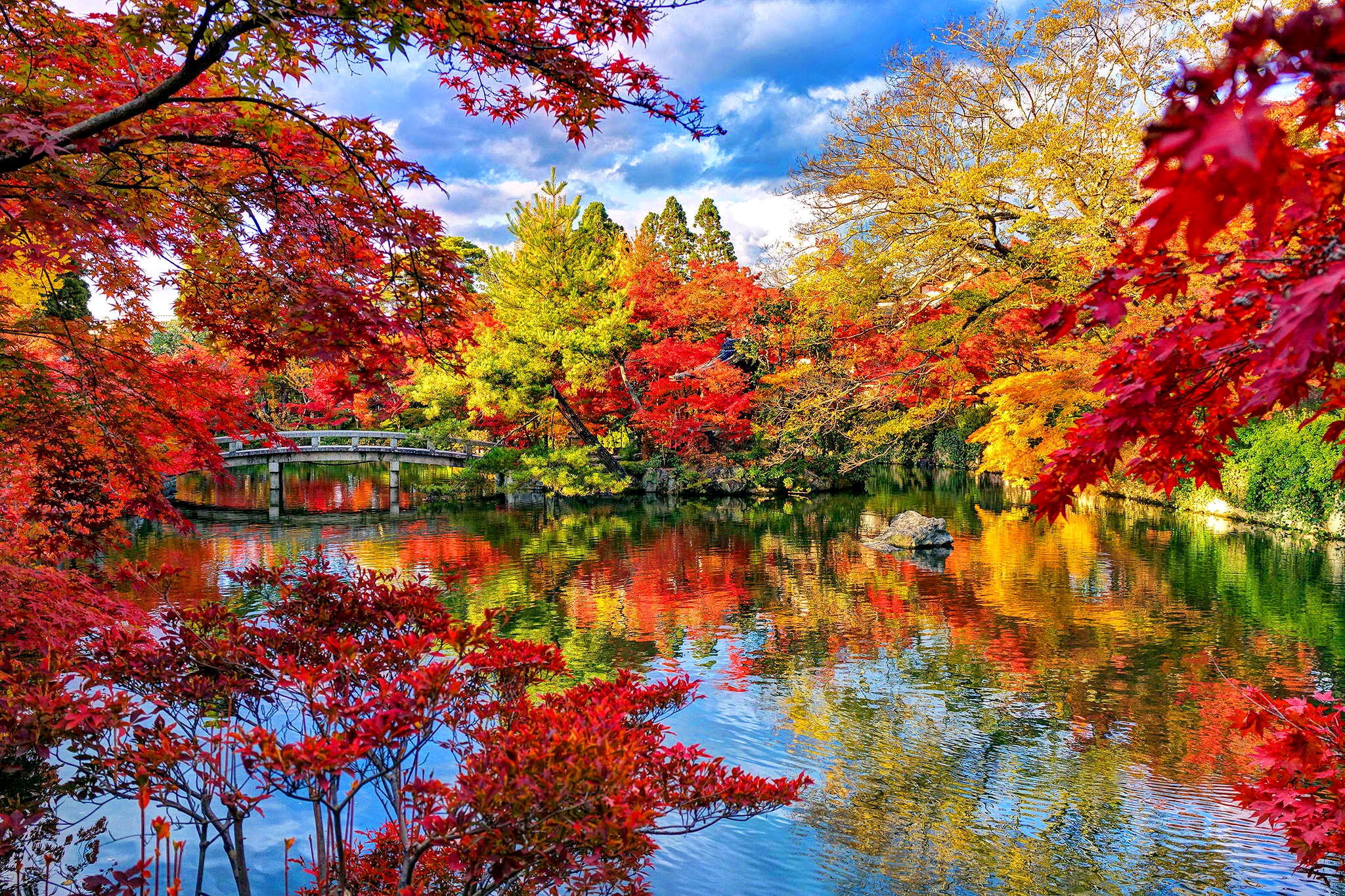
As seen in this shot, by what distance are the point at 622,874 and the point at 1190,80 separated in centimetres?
271

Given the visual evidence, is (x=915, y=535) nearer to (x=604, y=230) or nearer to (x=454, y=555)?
(x=454, y=555)

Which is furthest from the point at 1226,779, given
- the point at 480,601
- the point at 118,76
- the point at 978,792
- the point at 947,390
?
the point at 947,390

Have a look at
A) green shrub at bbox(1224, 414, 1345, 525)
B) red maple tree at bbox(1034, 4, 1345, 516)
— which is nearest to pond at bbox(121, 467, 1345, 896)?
green shrub at bbox(1224, 414, 1345, 525)

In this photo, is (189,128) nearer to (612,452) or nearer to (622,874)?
(622,874)

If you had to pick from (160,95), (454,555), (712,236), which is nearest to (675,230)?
(712,236)

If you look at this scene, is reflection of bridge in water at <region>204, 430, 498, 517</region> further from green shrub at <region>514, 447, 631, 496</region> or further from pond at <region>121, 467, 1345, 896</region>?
pond at <region>121, 467, 1345, 896</region>

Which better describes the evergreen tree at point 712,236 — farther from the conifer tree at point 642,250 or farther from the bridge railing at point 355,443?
the bridge railing at point 355,443

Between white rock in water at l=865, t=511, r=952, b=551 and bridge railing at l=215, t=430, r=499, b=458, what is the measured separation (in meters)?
12.9

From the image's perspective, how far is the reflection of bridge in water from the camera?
20.8m

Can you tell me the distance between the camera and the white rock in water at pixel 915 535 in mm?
14148

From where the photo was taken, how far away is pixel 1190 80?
1063 millimetres

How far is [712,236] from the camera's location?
37156 millimetres

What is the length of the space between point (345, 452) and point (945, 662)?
18897 millimetres

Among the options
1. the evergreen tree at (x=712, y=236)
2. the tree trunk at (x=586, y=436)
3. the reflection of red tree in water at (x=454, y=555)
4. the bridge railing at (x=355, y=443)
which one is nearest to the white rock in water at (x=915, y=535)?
the reflection of red tree in water at (x=454, y=555)
